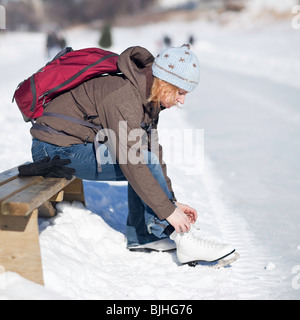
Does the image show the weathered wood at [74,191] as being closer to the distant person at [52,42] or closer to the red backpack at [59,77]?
the red backpack at [59,77]

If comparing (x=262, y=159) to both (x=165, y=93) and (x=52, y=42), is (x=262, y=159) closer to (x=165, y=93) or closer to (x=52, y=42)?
(x=165, y=93)

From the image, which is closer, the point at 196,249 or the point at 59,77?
the point at 59,77

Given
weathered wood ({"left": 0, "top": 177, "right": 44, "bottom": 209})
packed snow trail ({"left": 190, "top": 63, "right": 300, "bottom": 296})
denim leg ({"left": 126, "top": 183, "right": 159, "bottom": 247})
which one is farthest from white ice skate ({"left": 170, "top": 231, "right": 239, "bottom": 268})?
weathered wood ({"left": 0, "top": 177, "right": 44, "bottom": 209})

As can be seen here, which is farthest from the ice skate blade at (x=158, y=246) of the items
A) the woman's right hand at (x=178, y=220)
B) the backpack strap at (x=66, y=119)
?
the backpack strap at (x=66, y=119)

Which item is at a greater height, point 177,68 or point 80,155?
point 177,68

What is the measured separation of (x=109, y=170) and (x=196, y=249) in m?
0.66

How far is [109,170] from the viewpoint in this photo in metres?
2.28

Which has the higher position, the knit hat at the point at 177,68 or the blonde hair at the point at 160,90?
the knit hat at the point at 177,68

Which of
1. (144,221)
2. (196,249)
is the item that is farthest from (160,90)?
(196,249)

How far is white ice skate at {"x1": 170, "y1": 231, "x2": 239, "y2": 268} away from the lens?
2287 millimetres

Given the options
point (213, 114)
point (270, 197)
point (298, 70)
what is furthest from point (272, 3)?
point (270, 197)

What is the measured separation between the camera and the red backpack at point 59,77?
2162mm

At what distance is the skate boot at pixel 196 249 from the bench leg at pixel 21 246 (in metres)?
0.79
